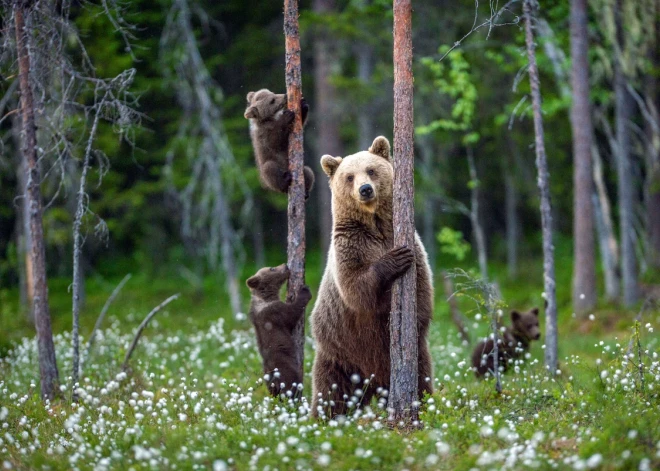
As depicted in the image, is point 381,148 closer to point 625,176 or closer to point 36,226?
point 36,226

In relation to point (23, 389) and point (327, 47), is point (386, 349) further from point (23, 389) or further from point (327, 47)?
point (327, 47)

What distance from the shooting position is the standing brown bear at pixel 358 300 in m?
7.21

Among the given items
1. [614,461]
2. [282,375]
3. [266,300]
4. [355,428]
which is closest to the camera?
[614,461]

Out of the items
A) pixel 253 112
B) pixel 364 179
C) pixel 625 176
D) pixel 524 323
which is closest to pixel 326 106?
pixel 625 176

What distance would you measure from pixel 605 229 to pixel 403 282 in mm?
10615

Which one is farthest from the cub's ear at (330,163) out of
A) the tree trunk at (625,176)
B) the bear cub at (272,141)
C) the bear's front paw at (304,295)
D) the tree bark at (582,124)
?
the tree trunk at (625,176)

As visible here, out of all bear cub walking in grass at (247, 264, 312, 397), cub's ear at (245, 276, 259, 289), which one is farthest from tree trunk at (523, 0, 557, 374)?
cub's ear at (245, 276, 259, 289)

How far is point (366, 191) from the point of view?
7.16 metres

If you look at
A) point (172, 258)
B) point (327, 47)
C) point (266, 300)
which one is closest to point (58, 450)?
point (266, 300)

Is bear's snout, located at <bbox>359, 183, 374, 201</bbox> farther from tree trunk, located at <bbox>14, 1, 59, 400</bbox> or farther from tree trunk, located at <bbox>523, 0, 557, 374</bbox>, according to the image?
tree trunk, located at <bbox>14, 1, 59, 400</bbox>

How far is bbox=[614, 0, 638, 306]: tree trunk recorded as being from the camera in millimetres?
15750

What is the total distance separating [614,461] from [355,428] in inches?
79.5

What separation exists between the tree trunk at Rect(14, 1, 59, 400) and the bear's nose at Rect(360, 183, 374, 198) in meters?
3.98

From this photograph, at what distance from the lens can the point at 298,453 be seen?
5.46 meters
